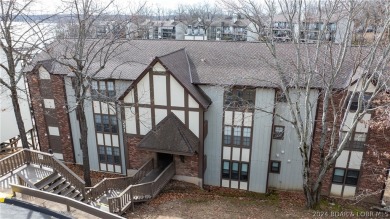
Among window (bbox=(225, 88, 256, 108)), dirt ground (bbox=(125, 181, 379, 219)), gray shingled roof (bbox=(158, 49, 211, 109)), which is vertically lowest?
dirt ground (bbox=(125, 181, 379, 219))

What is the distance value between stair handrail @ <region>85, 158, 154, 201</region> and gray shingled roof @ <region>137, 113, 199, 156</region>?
1.58 meters

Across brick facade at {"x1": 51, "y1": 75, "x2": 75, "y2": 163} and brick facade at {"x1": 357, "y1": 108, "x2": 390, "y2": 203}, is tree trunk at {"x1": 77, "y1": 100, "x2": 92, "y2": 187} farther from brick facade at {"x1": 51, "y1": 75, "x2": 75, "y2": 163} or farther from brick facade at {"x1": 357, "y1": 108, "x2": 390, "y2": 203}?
brick facade at {"x1": 357, "y1": 108, "x2": 390, "y2": 203}

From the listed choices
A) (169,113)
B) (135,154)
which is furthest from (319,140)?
(135,154)

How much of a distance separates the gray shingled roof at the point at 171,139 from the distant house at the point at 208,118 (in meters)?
0.06

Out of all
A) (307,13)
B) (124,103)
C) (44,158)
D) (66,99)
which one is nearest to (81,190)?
(44,158)

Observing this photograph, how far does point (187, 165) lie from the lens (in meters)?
20.4

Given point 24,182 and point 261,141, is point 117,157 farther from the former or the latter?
point 261,141

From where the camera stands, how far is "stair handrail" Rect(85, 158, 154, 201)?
15.8 m

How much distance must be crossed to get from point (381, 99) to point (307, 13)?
275 inches

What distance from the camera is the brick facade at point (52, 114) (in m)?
21.9

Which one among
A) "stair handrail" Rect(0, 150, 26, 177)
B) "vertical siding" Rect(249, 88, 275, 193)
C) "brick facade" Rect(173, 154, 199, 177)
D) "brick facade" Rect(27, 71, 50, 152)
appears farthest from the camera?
"brick facade" Rect(27, 71, 50, 152)

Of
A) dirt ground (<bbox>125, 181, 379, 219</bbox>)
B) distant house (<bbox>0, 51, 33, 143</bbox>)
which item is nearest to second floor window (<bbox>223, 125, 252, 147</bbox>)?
dirt ground (<bbox>125, 181, 379, 219</bbox>)

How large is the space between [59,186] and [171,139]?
6.89 metres

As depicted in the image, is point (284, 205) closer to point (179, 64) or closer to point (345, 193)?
point (345, 193)
